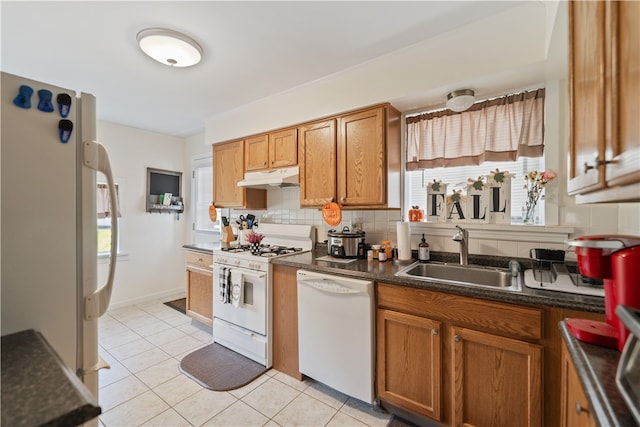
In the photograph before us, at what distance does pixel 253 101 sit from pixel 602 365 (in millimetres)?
3107

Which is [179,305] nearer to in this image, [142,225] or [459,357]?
[142,225]

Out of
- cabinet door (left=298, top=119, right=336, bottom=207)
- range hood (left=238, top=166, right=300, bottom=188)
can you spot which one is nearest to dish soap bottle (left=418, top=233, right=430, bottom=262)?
cabinet door (left=298, top=119, right=336, bottom=207)

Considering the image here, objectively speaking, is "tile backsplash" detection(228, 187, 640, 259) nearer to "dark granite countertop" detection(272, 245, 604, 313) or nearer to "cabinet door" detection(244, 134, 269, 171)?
"dark granite countertop" detection(272, 245, 604, 313)

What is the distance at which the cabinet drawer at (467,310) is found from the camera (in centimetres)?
132

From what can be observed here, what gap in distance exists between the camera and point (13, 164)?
2.71 ft

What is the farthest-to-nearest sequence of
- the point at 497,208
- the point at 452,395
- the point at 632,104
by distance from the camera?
the point at 497,208 < the point at 452,395 < the point at 632,104

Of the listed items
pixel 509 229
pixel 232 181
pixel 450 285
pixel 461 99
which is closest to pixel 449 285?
pixel 450 285

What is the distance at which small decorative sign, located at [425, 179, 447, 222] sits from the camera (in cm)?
213

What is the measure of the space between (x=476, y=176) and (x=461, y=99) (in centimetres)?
58

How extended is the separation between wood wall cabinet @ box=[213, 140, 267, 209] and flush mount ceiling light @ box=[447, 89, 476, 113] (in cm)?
216

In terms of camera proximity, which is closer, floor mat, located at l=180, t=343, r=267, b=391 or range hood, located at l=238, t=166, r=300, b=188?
floor mat, located at l=180, t=343, r=267, b=391

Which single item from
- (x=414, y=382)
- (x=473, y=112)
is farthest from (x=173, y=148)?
(x=414, y=382)

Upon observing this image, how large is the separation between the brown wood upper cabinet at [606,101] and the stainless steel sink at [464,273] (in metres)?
0.92

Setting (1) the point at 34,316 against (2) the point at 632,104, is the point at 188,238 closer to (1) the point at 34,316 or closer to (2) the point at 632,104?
(1) the point at 34,316
